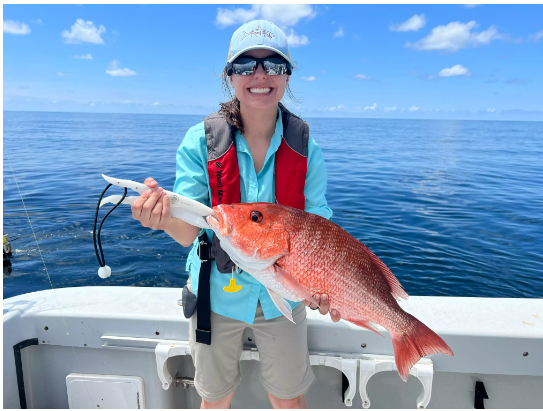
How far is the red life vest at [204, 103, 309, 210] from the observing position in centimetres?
232

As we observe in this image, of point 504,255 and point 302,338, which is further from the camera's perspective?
point 504,255

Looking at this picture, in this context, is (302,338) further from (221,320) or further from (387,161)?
(387,161)

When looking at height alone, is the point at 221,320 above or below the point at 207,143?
below

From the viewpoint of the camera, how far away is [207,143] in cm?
235

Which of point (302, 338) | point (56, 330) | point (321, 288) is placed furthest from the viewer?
point (56, 330)

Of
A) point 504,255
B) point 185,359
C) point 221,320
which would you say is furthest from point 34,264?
point 504,255

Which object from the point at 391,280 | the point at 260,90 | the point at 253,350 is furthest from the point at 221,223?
the point at 253,350

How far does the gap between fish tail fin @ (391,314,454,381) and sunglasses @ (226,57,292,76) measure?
5.31ft

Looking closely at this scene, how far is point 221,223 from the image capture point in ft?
5.91

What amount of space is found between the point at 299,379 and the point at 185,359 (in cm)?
115

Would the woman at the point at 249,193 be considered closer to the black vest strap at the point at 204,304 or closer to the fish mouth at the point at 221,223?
the black vest strap at the point at 204,304

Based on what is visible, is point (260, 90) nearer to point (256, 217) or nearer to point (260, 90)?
point (260, 90)

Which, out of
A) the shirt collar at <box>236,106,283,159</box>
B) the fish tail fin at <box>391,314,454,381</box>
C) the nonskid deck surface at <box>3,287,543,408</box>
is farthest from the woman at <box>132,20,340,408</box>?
the fish tail fin at <box>391,314,454,381</box>

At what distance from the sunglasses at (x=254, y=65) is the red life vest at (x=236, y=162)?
356mm
